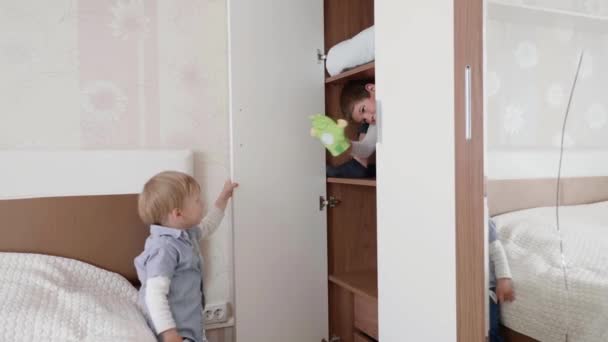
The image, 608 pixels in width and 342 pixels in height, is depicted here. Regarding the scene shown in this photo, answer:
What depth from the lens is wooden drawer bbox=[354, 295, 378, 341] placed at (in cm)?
187

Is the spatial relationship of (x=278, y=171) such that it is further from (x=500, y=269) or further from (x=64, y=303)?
(x=500, y=269)

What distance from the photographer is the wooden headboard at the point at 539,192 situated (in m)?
0.92

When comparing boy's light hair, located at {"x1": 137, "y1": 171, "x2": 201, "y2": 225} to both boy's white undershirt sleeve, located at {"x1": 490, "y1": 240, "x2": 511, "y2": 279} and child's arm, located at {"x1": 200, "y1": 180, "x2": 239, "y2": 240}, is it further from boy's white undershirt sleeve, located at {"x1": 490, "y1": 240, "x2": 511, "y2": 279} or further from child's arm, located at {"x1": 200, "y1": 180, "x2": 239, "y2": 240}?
boy's white undershirt sleeve, located at {"x1": 490, "y1": 240, "x2": 511, "y2": 279}

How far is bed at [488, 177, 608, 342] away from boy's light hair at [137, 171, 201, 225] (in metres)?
0.98

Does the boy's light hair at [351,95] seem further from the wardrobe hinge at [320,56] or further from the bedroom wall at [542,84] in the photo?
the bedroom wall at [542,84]

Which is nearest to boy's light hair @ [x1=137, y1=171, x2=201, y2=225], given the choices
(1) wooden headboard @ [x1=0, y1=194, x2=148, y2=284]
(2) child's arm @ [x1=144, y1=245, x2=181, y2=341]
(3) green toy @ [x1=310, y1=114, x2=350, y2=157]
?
(2) child's arm @ [x1=144, y1=245, x2=181, y2=341]

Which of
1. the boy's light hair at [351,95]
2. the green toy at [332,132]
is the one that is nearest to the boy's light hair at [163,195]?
the green toy at [332,132]

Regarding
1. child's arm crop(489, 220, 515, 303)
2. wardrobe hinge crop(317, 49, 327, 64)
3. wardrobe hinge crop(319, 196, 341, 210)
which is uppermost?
wardrobe hinge crop(317, 49, 327, 64)

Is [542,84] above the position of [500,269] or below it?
above

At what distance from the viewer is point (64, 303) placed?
4.55ft

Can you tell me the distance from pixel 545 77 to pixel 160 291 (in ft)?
3.92

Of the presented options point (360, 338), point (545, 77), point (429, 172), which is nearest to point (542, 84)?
point (545, 77)

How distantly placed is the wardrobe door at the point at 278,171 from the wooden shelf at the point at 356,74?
3.2 inches

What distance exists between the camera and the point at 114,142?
1875 millimetres
